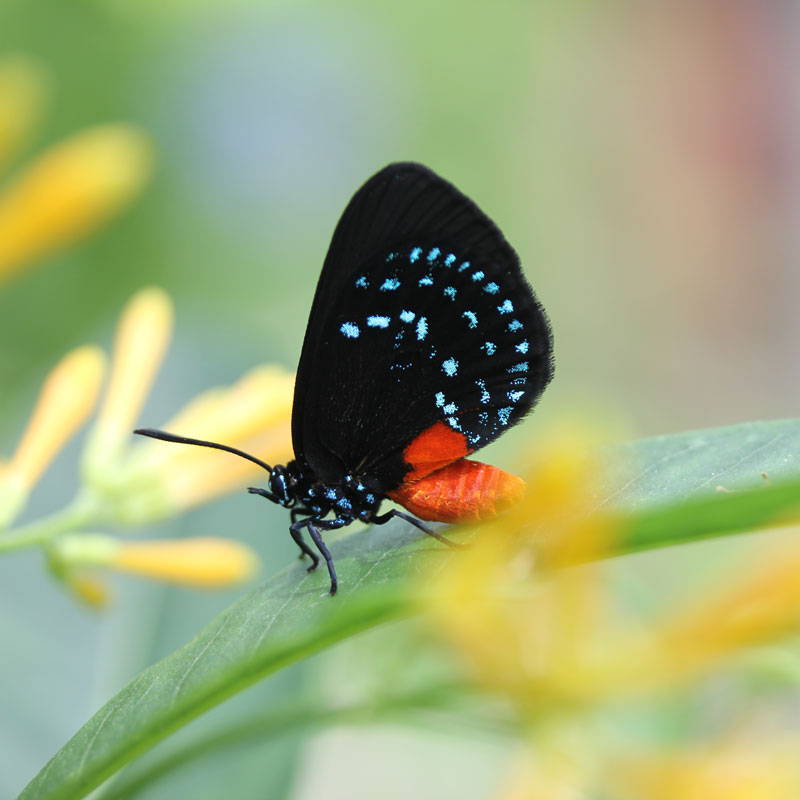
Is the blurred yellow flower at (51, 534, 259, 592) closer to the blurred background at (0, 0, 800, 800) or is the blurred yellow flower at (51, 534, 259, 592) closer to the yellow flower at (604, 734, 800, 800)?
the blurred background at (0, 0, 800, 800)

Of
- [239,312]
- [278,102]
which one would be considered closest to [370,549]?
[239,312]

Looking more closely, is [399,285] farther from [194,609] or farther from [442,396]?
[194,609]

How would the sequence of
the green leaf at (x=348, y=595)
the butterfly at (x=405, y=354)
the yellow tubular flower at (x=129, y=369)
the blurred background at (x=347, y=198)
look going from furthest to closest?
the blurred background at (x=347, y=198)
the yellow tubular flower at (x=129, y=369)
the butterfly at (x=405, y=354)
the green leaf at (x=348, y=595)

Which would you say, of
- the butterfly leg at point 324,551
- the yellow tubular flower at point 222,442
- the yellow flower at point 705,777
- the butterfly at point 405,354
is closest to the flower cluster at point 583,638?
the yellow flower at point 705,777

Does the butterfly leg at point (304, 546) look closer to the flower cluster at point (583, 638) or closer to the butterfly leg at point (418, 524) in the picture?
the butterfly leg at point (418, 524)

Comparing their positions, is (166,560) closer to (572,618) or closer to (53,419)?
(53,419)

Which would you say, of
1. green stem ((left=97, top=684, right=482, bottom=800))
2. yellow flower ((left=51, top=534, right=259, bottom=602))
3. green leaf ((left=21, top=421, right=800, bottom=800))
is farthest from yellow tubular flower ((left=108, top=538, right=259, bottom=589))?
green stem ((left=97, top=684, right=482, bottom=800))
